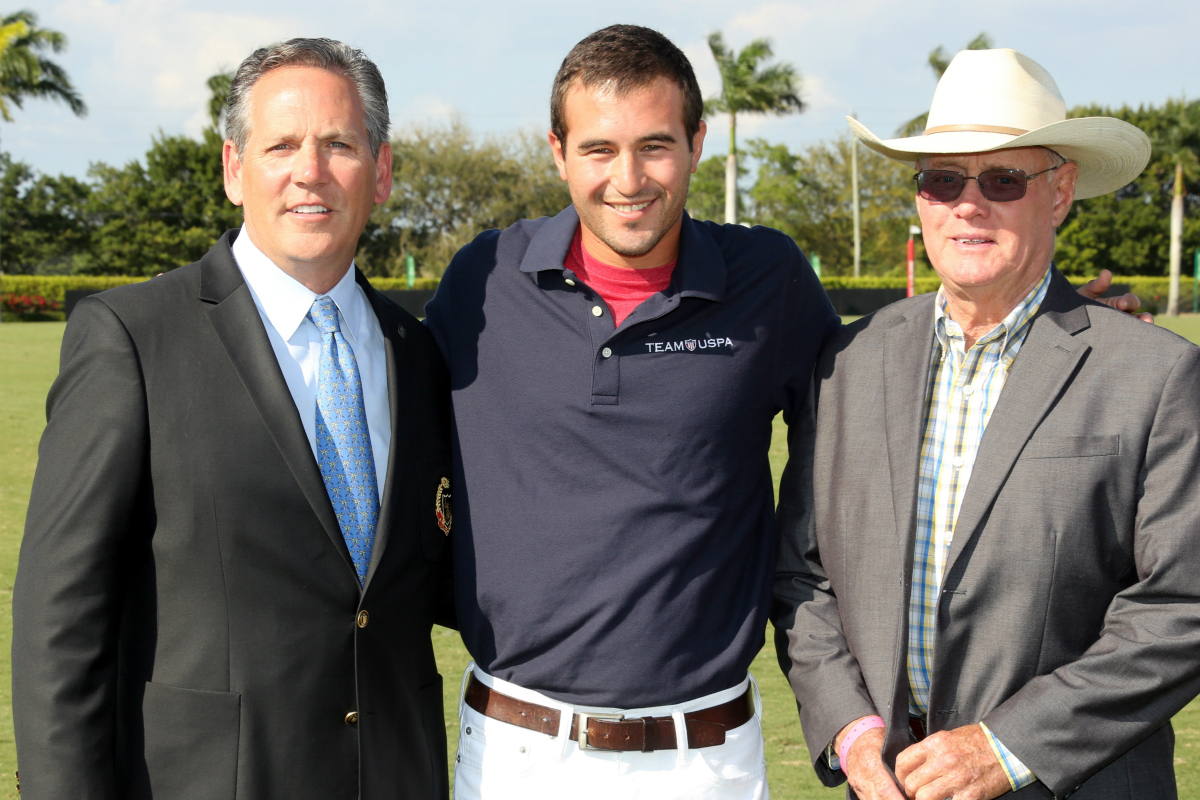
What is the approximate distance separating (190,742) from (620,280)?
173cm

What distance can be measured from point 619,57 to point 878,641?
1.81 m

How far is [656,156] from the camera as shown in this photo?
315cm

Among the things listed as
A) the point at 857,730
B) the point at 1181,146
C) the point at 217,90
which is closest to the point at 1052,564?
the point at 857,730

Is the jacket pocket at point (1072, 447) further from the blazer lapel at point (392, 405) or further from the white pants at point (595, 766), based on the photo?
the blazer lapel at point (392, 405)

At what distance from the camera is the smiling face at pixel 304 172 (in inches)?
109

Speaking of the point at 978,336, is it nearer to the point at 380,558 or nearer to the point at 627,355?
the point at 627,355

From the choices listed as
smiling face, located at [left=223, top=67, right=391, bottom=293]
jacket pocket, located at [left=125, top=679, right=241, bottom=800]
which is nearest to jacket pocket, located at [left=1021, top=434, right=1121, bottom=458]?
smiling face, located at [left=223, top=67, right=391, bottom=293]

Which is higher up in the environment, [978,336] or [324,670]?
[978,336]

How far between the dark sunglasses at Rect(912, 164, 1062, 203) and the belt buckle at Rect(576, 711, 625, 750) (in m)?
1.69

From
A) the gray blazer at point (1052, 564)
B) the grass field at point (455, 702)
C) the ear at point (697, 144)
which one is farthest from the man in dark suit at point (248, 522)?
the grass field at point (455, 702)

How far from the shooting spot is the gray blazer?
2.52m


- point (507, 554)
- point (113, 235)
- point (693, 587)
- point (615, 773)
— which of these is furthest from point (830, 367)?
point (113, 235)

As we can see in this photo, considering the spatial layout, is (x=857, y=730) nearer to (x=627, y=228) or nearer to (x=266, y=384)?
(x=627, y=228)

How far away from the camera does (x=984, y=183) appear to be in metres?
2.94
